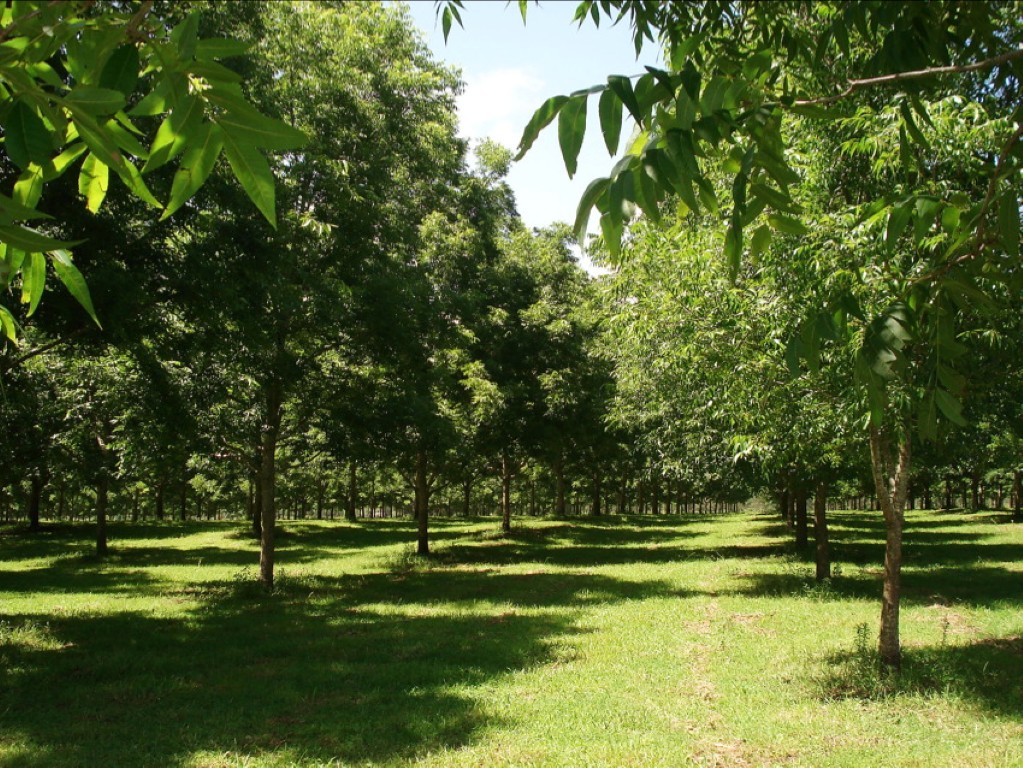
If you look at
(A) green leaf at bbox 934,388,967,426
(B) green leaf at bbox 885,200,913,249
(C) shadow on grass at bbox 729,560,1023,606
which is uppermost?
(B) green leaf at bbox 885,200,913,249

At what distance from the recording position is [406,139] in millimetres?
15055

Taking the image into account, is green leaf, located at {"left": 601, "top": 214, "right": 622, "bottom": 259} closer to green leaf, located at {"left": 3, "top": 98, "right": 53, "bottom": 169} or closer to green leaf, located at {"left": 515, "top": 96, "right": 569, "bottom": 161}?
green leaf, located at {"left": 515, "top": 96, "right": 569, "bottom": 161}

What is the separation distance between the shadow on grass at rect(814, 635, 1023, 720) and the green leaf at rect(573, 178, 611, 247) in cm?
768

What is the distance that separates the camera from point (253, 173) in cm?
122

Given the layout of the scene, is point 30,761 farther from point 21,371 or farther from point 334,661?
point 21,371

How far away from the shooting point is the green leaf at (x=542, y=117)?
1597 mm

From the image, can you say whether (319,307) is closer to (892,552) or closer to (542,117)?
(892,552)

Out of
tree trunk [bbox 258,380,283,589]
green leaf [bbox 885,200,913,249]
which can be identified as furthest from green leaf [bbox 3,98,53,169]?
tree trunk [bbox 258,380,283,589]

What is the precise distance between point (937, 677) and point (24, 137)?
9.31m

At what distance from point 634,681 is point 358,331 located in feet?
28.3

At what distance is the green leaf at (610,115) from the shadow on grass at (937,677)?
7693mm

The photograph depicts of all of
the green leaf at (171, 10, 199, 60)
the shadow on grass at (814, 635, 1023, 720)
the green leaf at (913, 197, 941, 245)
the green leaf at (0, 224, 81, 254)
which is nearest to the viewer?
the green leaf at (0, 224, 81, 254)

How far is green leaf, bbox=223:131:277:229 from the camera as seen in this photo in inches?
47.1

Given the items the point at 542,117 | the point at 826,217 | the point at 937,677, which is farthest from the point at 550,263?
the point at 542,117
